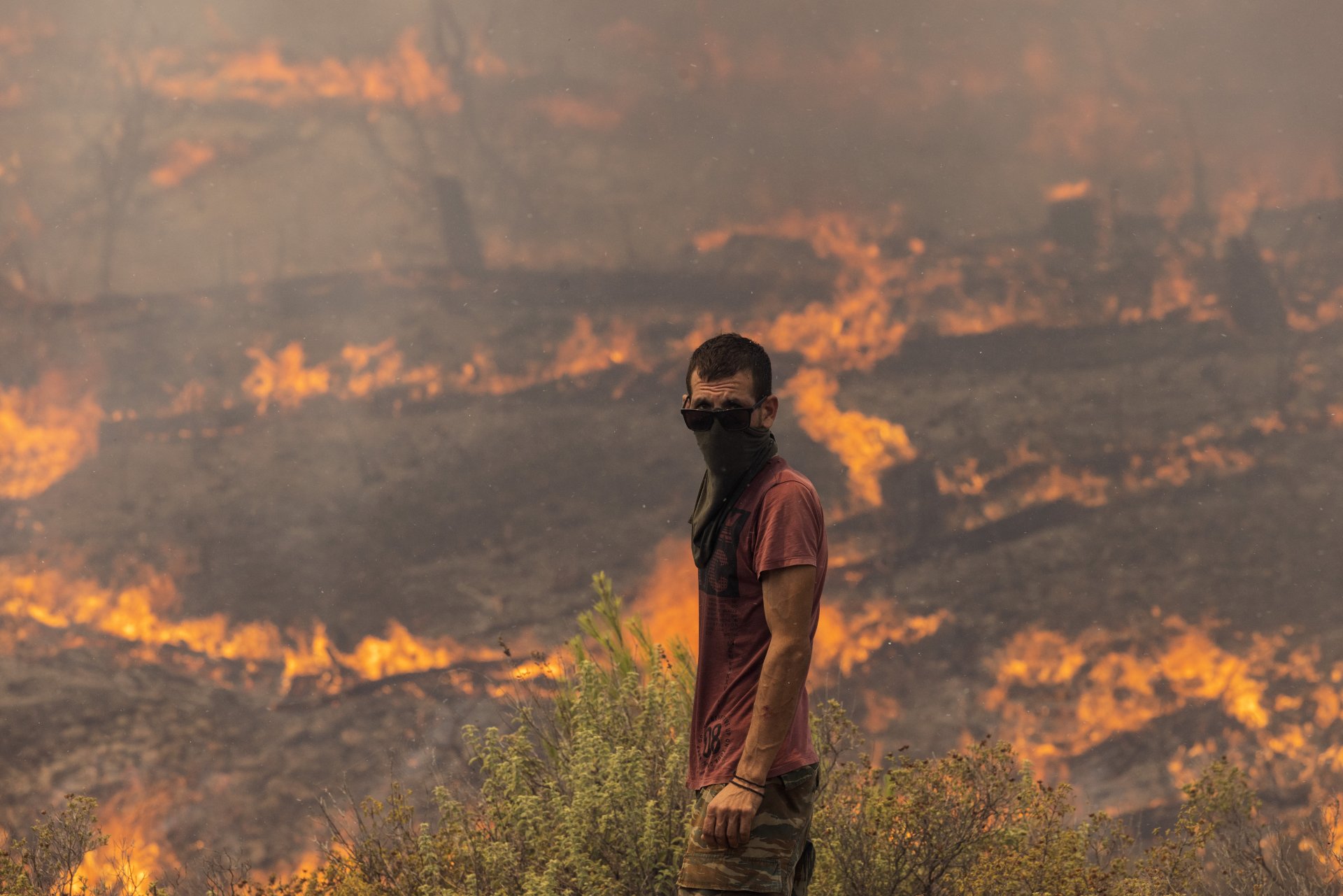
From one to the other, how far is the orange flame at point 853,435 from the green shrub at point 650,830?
5.90 meters

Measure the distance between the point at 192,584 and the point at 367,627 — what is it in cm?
165

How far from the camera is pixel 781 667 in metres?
1.89

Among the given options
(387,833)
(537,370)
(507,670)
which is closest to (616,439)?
(537,370)

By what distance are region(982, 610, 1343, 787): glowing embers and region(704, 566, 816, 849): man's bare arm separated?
349 inches

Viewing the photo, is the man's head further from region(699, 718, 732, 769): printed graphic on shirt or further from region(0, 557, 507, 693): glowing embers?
region(0, 557, 507, 693): glowing embers

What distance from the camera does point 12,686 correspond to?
10234 millimetres

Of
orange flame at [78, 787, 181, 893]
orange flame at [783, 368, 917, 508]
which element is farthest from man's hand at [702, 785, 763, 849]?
orange flame at [78, 787, 181, 893]

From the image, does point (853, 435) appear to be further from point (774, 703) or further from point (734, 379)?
point (774, 703)

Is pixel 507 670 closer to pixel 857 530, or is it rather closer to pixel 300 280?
pixel 857 530

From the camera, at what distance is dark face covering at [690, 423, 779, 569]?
2074 millimetres

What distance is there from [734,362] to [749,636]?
0.49 m

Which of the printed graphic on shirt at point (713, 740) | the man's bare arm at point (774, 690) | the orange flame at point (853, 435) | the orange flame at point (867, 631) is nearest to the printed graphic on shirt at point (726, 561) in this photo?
the man's bare arm at point (774, 690)

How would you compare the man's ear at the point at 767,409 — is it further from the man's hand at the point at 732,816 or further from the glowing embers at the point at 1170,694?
the glowing embers at the point at 1170,694

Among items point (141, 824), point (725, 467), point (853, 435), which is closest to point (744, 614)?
point (725, 467)
